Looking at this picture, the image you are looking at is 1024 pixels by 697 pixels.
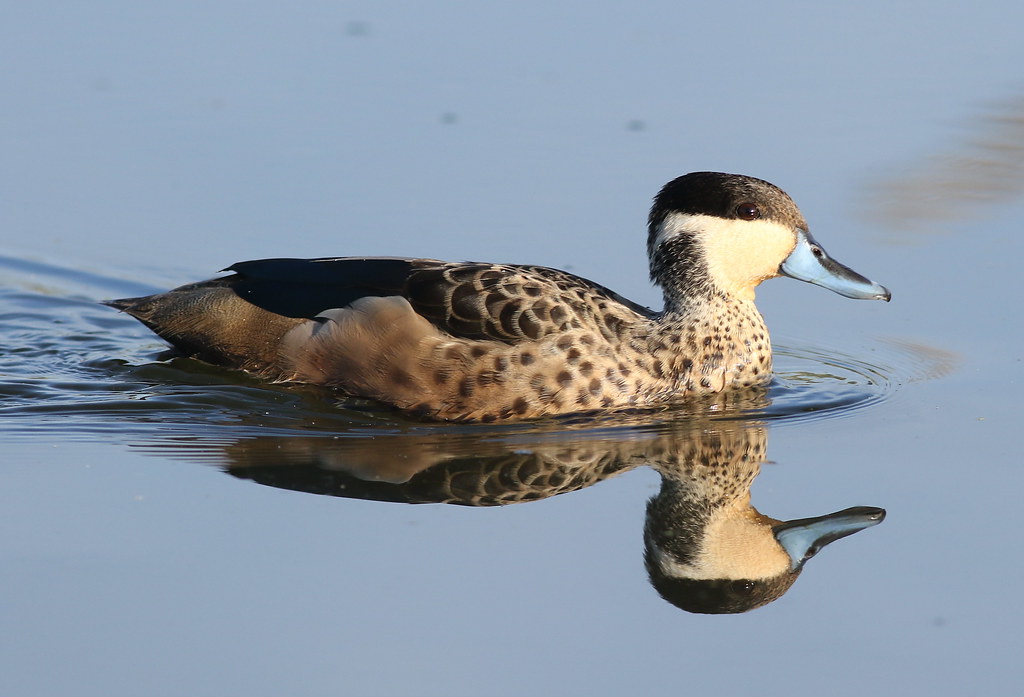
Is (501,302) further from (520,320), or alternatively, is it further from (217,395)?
(217,395)

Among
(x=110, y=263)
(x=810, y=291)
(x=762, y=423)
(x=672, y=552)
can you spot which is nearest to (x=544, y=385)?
(x=762, y=423)

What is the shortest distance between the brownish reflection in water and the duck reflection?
3093 millimetres

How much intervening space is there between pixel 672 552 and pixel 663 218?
2678 mm

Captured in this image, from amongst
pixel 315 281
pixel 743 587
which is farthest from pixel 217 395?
pixel 743 587

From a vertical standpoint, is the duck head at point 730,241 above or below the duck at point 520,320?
above

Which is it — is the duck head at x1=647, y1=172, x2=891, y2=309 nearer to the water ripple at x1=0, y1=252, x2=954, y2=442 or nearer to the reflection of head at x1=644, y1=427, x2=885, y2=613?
the water ripple at x1=0, y1=252, x2=954, y2=442

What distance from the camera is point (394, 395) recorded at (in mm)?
8688

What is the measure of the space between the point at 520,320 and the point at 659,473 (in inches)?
48.6

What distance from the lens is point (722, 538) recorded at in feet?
23.6

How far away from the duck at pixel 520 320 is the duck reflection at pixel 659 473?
38 cm

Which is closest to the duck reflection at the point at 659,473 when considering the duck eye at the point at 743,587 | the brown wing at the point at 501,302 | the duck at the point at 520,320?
the duck eye at the point at 743,587

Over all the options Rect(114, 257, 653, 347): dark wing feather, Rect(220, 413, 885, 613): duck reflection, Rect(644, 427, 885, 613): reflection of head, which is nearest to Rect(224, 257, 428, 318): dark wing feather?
Rect(114, 257, 653, 347): dark wing feather

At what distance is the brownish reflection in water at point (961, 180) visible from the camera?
1107 cm

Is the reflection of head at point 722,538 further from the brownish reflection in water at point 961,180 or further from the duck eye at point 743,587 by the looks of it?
the brownish reflection in water at point 961,180
